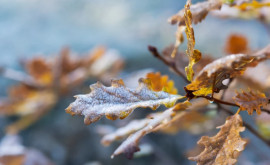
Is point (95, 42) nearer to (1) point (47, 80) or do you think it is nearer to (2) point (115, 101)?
(1) point (47, 80)

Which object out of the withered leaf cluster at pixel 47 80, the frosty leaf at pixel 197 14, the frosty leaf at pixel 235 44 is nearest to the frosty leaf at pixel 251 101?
the frosty leaf at pixel 197 14

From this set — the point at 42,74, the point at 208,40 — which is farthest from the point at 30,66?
the point at 208,40

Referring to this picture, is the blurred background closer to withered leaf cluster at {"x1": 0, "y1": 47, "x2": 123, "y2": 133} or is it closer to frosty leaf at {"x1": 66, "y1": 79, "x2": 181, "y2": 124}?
withered leaf cluster at {"x1": 0, "y1": 47, "x2": 123, "y2": 133}

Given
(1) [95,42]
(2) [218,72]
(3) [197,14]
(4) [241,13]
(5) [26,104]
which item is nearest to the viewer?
(2) [218,72]

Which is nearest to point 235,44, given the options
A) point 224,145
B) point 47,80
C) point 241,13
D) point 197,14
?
point 241,13

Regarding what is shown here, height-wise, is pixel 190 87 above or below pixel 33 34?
below

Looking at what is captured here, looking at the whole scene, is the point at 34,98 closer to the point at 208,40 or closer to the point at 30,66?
the point at 30,66
